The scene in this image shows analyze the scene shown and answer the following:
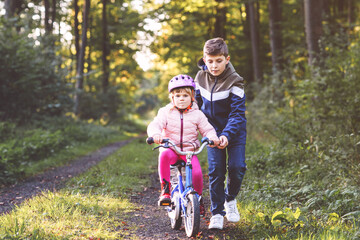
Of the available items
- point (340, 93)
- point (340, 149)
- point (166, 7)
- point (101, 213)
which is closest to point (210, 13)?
point (166, 7)

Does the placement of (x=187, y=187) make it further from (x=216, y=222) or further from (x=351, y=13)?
(x=351, y=13)

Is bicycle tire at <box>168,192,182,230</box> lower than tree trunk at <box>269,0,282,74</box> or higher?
lower

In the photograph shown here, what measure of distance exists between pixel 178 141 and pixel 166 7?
1987 cm

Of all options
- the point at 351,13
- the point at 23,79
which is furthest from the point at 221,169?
the point at 351,13

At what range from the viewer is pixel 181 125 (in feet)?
14.2

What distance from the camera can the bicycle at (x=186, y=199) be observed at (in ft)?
12.7

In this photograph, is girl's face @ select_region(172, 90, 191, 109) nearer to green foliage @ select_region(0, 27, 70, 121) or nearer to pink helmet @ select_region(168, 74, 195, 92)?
pink helmet @ select_region(168, 74, 195, 92)

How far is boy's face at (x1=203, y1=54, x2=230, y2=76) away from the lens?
4320 mm

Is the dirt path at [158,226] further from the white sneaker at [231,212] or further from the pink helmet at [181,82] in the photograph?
the pink helmet at [181,82]

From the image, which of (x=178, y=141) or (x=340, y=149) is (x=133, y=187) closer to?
(x=178, y=141)

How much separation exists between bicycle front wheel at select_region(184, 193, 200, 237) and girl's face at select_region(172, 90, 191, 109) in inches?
42.7

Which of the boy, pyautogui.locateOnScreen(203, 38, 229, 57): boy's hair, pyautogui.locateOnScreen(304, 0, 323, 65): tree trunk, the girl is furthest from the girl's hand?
pyautogui.locateOnScreen(304, 0, 323, 65): tree trunk

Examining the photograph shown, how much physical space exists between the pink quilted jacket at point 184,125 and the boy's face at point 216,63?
54 centimetres

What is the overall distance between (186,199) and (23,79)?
36.2 ft
